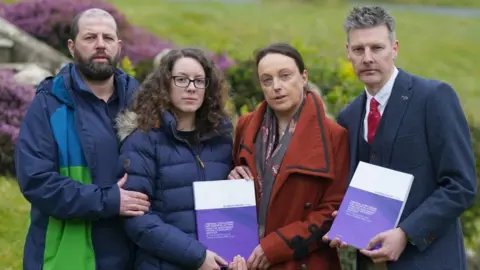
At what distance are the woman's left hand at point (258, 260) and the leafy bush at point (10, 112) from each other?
192 inches

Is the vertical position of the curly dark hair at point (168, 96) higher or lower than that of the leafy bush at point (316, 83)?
higher

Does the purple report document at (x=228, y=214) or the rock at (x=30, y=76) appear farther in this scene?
→ the rock at (x=30, y=76)

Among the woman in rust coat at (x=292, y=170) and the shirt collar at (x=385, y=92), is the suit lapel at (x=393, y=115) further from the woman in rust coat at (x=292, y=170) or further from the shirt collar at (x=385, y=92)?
the woman in rust coat at (x=292, y=170)

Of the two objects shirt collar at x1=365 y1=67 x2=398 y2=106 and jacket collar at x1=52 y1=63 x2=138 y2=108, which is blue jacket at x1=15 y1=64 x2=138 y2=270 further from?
shirt collar at x1=365 y1=67 x2=398 y2=106

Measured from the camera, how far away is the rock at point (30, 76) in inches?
396

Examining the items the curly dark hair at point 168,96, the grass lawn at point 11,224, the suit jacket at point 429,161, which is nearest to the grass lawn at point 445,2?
the grass lawn at point 11,224

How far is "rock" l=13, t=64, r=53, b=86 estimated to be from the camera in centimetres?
1005

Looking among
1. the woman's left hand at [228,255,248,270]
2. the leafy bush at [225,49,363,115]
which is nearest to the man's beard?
the woman's left hand at [228,255,248,270]

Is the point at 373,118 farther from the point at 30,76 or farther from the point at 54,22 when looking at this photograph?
the point at 54,22

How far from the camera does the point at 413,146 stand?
4.27m

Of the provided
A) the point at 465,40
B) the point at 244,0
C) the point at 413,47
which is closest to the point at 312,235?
the point at 413,47

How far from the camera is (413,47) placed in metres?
21.2

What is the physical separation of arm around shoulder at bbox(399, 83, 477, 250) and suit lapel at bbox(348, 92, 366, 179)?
412mm

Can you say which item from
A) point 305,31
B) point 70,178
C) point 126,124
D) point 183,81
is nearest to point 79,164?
point 70,178
